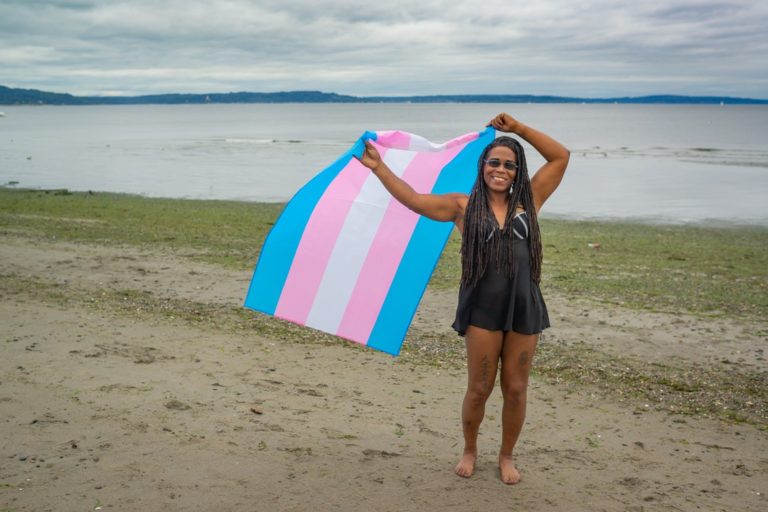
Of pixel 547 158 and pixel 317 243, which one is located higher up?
pixel 547 158

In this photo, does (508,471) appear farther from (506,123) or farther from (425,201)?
(506,123)

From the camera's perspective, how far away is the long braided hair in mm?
4387

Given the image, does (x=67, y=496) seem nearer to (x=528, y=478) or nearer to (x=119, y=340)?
(x=528, y=478)

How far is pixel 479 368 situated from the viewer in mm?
4512

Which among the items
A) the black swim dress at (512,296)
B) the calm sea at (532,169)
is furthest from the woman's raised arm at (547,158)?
the calm sea at (532,169)

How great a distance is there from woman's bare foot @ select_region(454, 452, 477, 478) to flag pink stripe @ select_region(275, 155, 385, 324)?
4.75 ft

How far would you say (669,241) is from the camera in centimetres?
1762

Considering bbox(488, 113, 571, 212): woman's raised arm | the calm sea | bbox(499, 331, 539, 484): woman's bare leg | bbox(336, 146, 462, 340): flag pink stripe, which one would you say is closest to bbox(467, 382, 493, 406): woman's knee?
bbox(499, 331, 539, 484): woman's bare leg

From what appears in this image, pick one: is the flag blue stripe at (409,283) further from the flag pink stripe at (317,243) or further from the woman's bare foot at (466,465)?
the woman's bare foot at (466,465)

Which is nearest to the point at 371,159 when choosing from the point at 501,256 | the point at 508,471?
the point at 501,256

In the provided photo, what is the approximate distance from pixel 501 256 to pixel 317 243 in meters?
1.47

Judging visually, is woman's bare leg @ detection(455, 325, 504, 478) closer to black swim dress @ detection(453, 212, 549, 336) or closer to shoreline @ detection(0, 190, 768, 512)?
black swim dress @ detection(453, 212, 549, 336)

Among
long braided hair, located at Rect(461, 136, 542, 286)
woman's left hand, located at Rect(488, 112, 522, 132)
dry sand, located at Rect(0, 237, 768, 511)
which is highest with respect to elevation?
woman's left hand, located at Rect(488, 112, 522, 132)

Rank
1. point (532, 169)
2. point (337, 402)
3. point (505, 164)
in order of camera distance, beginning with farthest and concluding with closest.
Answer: point (532, 169) < point (337, 402) < point (505, 164)
